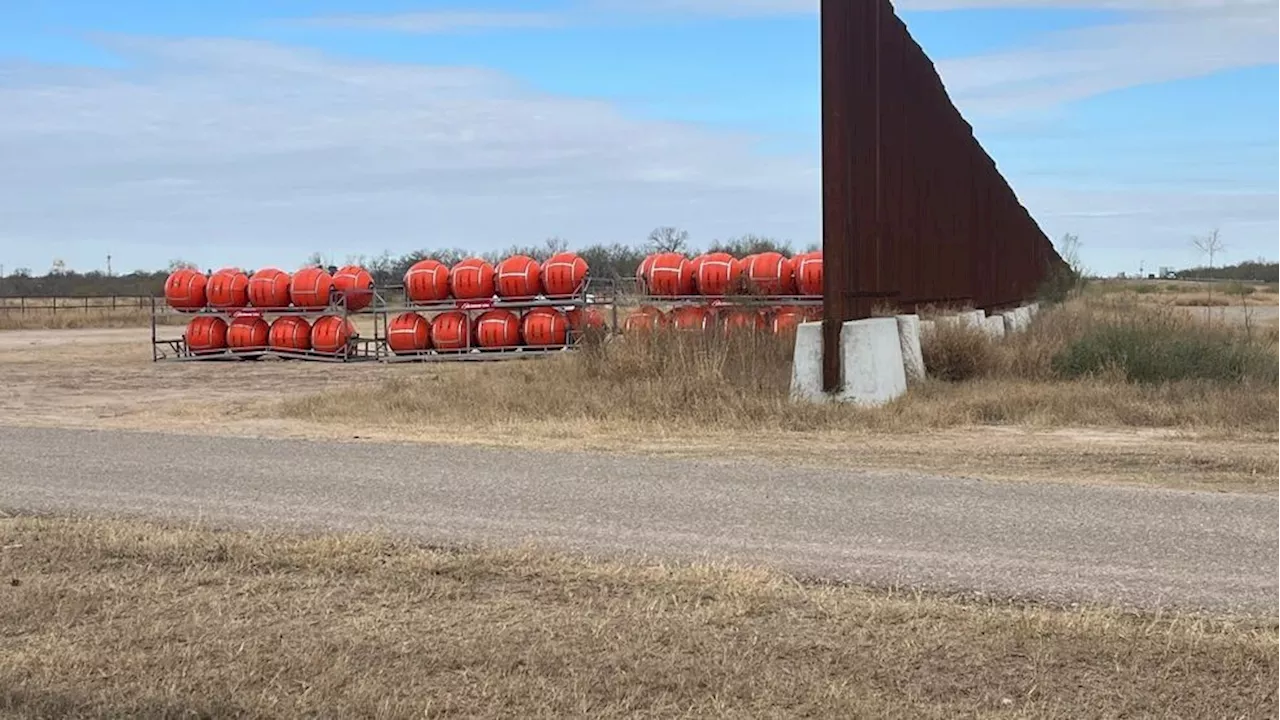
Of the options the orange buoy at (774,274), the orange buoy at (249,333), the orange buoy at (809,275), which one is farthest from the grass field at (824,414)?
the orange buoy at (249,333)

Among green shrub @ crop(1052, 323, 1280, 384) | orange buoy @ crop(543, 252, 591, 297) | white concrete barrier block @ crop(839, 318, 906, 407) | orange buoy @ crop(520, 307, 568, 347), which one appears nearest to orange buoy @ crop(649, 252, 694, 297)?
orange buoy @ crop(543, 252, 591, 297)

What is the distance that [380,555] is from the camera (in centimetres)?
688

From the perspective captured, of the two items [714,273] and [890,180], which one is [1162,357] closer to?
→ [890,180]

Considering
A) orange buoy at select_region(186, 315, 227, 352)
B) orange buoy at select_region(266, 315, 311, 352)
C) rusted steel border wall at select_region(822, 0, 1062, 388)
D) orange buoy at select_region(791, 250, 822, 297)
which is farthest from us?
orange buoy at select_region(186, 315, 227, 352)

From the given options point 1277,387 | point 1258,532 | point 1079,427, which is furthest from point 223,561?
point 1277,387

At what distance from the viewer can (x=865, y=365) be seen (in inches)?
580

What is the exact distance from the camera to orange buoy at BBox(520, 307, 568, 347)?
29453 mm

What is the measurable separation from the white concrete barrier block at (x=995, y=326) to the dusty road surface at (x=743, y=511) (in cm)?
1068

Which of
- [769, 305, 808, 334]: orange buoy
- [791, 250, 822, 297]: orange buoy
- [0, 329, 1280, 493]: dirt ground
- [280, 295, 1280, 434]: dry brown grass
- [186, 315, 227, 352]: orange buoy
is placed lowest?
[0, 329, 1280, 493]: dirt ground

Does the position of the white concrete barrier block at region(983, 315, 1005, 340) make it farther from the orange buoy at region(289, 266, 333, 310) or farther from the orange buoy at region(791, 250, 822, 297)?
the orange buoy at region(289, 266, 333, 310)

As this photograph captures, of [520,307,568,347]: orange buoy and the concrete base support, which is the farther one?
[520,307,568,347]: orange buoy

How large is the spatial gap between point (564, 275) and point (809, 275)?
5.94m

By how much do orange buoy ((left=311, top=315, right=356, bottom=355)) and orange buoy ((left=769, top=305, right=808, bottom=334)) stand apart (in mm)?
13003

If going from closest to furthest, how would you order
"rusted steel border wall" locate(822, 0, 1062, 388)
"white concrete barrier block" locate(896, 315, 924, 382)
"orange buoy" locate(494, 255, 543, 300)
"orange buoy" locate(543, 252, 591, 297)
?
"rusted steel border wall" locate(822, 0, 1062, 388) < "white concrete barrier block" locate(896, 315, 924, 382) < "orange buoy" locate(543, 252, 591, 297) < "orange buoy" locate(494, 255, 543, 300)
